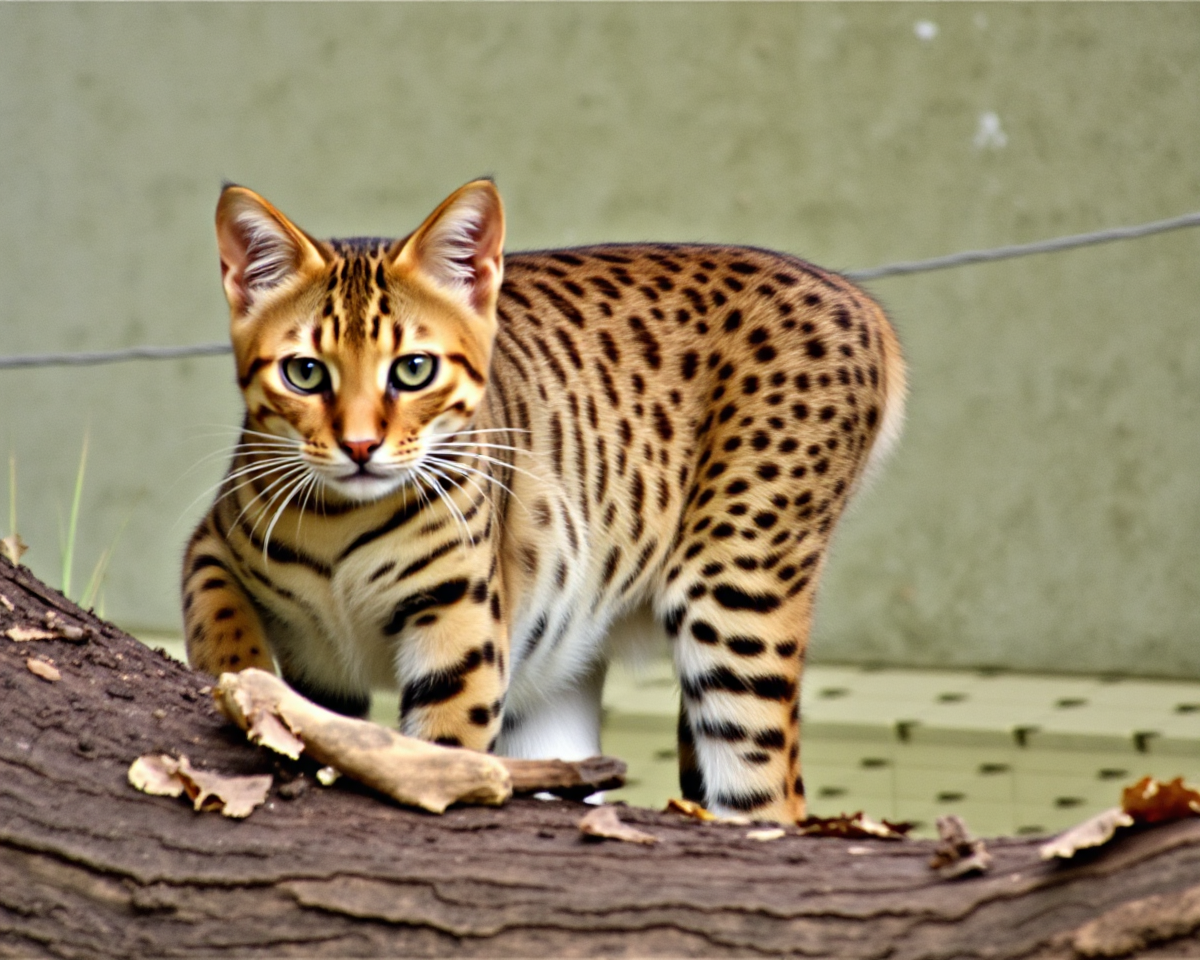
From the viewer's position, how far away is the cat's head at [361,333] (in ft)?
10.4

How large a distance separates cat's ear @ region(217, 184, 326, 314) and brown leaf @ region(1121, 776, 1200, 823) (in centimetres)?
188

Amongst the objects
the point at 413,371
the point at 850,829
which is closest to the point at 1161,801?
the point at 850,829

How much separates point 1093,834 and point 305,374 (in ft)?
5.63

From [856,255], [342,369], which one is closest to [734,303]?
[342,369]

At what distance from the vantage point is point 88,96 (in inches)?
372

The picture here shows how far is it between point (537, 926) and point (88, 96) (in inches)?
319

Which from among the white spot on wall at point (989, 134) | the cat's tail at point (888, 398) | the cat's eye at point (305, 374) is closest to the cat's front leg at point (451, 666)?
the cat's eye at point (305, 374)

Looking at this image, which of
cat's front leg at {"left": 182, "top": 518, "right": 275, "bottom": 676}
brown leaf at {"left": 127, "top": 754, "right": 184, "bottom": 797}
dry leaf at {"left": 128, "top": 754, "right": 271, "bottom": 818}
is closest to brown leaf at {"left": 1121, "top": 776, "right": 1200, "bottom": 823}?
dry leaf at {"left": 128, "top": 754, "right": 271, "bottom": 818}

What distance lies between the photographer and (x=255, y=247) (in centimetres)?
335

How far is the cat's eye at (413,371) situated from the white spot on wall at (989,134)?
6.02m

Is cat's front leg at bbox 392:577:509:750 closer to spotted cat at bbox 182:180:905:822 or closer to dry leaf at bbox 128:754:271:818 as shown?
spotted cat at bbox 182:180:905:822

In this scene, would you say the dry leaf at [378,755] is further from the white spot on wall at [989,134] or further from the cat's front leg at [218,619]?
the white spot on wall at [989,134]

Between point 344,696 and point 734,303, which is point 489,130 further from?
point 344,696

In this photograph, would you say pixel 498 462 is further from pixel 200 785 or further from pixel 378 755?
pixel 200 785
